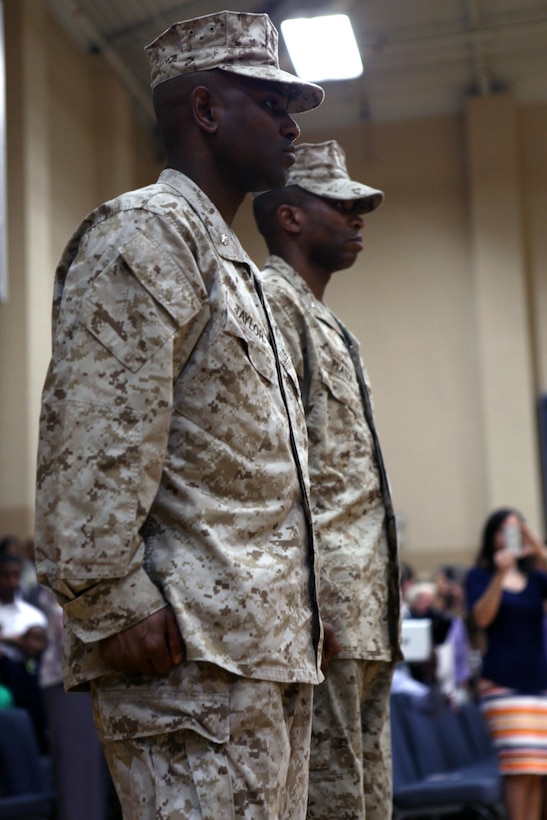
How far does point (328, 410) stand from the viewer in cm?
273

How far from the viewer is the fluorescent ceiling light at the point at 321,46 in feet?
26.3

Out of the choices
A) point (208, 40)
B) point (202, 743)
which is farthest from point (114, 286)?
point (202, 743)

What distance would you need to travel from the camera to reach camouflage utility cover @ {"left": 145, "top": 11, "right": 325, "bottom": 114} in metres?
2.03

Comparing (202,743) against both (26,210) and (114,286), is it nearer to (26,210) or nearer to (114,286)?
(114,286)

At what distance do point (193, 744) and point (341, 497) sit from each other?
1.04 meters

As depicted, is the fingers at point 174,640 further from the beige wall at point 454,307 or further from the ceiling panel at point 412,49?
the beige wall at point 454,307

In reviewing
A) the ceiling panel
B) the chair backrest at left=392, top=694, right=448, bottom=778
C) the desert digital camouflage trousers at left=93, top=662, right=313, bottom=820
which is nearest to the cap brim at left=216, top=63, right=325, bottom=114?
the desert digital camouflage trousers at left=93, top=662, right=313, bottom=820

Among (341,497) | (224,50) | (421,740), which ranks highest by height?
(224,50)

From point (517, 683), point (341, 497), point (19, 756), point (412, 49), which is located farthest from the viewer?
point (412, 49)

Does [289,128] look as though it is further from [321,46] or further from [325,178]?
[321,46]

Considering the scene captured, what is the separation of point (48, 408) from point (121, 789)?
566 mm

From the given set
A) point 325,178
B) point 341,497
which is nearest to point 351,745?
point 341,497

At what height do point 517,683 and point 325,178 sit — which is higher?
point 325,178

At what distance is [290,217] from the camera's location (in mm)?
3033
